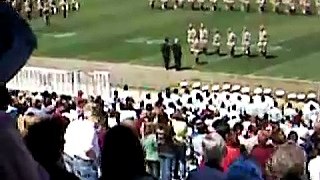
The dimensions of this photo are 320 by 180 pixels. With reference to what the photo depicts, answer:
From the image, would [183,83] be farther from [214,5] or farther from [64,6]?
[64,6]

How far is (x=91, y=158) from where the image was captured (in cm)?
801

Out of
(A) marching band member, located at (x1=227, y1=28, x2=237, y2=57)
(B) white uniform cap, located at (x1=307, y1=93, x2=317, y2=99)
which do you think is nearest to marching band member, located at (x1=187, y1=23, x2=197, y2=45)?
(A) marching band member, located at (x1=227, y1=28, x2=237, y2=57)

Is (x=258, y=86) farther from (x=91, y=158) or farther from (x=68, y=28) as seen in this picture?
(x=91, y=158)

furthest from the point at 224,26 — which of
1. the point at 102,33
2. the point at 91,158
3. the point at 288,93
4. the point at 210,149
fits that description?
the point at 210,149

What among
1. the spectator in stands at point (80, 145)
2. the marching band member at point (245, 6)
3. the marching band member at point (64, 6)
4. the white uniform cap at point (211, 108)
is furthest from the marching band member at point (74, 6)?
the spectator in stands at point (80, 145)

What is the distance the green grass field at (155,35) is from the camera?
74.4ft

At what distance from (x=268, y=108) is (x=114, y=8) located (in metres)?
15.5

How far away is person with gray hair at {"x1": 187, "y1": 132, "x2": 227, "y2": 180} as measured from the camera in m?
4.97

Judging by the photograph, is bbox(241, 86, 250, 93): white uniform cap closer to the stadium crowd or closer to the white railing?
the stadium crowd

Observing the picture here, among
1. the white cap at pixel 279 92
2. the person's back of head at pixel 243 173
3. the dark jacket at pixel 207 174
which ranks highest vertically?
the person's back of head at pixel 243 173

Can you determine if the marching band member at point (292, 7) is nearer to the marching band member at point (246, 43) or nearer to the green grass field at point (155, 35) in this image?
the green grass field at point (155, 35)

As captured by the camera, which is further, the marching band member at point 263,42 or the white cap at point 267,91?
the marching band member at point 263,42

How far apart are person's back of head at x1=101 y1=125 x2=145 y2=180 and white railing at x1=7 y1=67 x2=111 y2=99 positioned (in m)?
16.4

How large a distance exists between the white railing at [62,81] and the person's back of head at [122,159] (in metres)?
16.4
